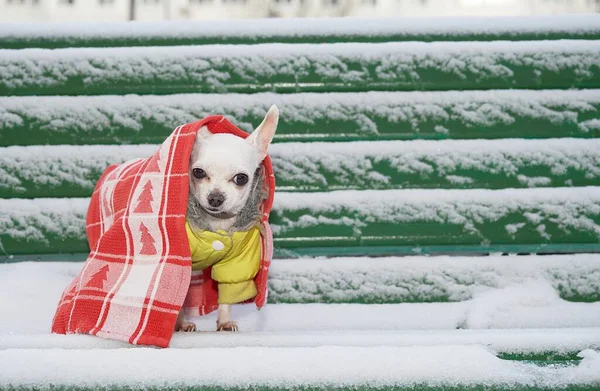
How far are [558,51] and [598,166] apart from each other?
45 centimetres

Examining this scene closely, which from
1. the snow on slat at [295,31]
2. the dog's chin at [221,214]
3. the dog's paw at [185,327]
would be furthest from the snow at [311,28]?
the dog's paw at [185,327]

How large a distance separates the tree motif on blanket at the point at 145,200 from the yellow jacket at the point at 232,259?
133 millimetres

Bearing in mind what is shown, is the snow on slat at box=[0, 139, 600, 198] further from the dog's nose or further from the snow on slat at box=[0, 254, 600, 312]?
the dog's nose

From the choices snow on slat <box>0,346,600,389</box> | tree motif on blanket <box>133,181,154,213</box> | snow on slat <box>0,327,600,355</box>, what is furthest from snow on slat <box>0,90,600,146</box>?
snow on slat <box>0,346,600,389</box>

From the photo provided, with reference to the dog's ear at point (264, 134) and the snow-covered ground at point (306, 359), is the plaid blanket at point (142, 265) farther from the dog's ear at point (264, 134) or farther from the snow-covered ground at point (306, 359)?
the dog's ear at point (264, 134)

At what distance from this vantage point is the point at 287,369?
2.84ft

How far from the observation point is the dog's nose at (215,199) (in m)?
1.42

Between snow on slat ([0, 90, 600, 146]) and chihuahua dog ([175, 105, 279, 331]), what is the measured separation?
378 millimetres

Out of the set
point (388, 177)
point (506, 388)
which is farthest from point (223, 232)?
point (506, 388)

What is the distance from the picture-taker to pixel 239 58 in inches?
75.5

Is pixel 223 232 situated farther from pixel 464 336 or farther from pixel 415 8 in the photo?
pixel 415 8

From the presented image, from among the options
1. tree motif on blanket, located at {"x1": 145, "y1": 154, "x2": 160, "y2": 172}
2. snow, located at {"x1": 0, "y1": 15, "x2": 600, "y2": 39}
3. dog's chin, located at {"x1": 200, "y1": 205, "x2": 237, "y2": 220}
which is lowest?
dog's chin, located at {"x1": 200, "y1": 205, "x2": 237, "y2": 220}

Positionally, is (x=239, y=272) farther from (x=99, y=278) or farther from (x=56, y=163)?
(x=56, y=163)

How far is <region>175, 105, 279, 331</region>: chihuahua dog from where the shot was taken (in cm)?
144
